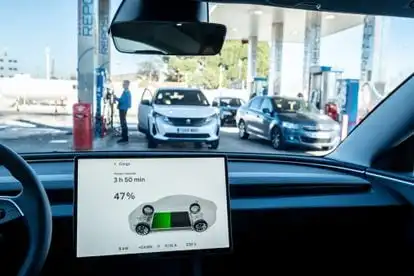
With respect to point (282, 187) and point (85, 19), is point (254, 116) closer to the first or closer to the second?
point (85, 19)

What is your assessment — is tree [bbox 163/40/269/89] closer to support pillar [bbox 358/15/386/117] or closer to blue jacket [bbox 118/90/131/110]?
blue jacket [bbox 118/90/131/110]

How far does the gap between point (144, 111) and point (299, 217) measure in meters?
3.32

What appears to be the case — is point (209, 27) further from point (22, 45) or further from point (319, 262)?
point (22, 45)

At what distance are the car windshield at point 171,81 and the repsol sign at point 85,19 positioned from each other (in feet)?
0.06

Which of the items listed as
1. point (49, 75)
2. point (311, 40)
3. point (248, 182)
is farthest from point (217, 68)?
point (311, 40)

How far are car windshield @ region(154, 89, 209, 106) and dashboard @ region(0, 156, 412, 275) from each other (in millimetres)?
3640

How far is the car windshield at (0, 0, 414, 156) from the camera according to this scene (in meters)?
2.99

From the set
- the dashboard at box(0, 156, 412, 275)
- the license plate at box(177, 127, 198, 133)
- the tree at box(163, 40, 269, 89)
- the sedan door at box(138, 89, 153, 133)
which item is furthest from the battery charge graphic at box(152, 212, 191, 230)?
the license plate at box(177, 127, 198, 133)

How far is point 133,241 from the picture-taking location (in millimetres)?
1697

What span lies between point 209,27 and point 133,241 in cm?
82

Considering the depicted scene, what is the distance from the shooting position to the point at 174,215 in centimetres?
174

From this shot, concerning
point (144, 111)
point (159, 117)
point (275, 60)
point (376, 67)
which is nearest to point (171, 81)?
point (144, 111)

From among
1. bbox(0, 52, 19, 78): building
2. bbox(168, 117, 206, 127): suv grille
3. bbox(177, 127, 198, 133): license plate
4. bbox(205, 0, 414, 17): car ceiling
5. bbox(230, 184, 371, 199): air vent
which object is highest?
bbox(205, 0, 414, 17): car ceiling

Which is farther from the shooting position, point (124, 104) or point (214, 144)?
point (124, 104)
